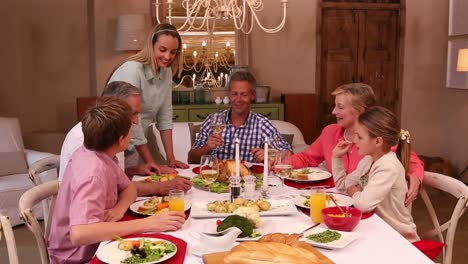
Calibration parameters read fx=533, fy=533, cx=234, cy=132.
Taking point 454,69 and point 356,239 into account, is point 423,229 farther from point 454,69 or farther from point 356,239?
point 356,239

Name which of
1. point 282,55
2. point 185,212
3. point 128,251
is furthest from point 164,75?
point 282,55

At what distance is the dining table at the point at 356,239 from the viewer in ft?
4.96

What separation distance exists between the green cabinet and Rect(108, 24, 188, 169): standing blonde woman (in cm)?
235

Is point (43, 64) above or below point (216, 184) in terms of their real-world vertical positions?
above

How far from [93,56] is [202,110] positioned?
1.36m

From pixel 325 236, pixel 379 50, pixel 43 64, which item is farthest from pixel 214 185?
pixel 379 50

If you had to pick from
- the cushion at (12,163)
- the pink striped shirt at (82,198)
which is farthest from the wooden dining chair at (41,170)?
the cushion at (12,163)

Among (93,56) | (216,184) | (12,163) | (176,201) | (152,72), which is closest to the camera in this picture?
(176,201)

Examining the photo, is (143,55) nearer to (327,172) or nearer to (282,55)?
(327,172)

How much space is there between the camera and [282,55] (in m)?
6.05

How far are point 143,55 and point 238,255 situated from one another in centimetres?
178

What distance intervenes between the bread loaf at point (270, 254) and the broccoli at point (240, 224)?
0.77 feet

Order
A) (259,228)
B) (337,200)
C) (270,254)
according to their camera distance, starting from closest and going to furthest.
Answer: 1. (270,254)
2. (259,228)
3. (337,200)

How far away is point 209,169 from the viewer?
7.57 feet
